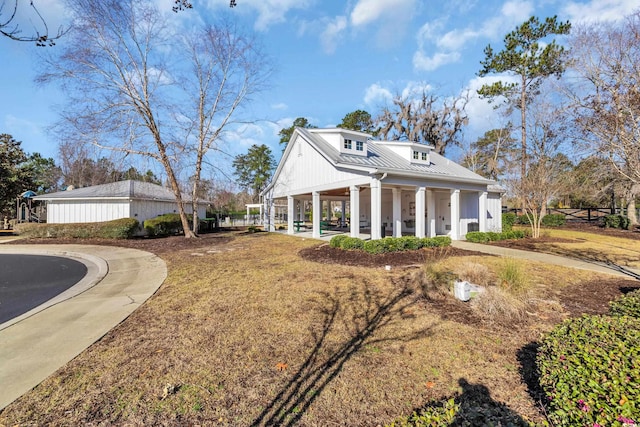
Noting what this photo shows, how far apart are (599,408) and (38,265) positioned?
46.2ft

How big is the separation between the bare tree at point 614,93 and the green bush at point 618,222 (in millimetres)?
19785

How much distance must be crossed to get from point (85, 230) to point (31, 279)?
1093 cm

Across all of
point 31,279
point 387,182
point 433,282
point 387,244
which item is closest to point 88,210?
point 31,279

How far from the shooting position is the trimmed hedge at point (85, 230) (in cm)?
1667

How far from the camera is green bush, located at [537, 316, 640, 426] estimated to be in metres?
Answer: 1.72

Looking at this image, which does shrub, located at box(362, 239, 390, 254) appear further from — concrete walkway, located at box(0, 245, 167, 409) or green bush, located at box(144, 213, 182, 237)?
green bush, located at box(144, 213, 182, 237)

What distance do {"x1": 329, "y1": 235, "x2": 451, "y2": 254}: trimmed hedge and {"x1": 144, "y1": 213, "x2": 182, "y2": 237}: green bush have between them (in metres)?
13.5

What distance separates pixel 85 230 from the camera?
16828 millimetres

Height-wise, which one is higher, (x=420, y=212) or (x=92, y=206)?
(x=92, y=206)

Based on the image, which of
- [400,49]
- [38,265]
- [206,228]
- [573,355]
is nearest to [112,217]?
[206,228]

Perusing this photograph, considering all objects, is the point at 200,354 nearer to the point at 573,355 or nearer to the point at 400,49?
the point at 573,355

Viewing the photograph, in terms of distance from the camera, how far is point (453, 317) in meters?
4.75

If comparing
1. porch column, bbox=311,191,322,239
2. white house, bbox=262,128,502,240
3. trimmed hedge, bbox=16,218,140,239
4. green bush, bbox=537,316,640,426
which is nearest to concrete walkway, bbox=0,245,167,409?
green bush, bbox=537,316,640,426

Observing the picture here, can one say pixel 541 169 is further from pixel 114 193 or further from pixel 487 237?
pixel 114 193
